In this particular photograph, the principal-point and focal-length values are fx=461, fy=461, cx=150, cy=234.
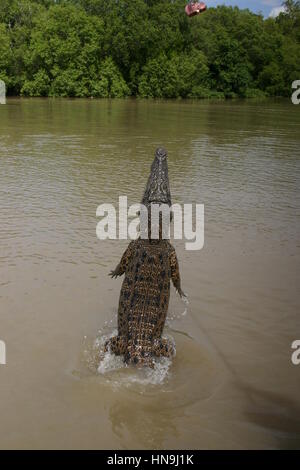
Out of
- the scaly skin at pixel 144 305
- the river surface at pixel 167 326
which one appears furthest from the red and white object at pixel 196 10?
the scaly skin at pixel 144 305

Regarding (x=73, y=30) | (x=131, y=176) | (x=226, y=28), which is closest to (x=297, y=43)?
(x=226, y=28)

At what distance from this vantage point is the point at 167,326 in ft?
→ 16.5

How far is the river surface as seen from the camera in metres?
3.56

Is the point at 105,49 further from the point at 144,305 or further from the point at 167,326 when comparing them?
the point at 144,305

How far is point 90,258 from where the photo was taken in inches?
257

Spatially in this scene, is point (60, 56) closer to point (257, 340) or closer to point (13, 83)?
point (13, 83)

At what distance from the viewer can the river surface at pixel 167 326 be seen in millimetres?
3562

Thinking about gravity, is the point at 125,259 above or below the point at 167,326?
above

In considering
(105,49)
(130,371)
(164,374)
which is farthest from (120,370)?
(105,49)

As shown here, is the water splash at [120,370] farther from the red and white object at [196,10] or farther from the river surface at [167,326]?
the red and white object at [196,10]

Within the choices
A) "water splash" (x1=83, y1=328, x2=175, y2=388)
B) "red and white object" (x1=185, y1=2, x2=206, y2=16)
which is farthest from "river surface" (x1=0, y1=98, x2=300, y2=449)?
"red and white object" (x1=185, y1=2, x2=206, y2=16)

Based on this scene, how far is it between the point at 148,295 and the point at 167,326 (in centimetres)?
97

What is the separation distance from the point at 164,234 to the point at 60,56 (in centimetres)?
4874

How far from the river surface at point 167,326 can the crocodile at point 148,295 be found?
7.1 inches
